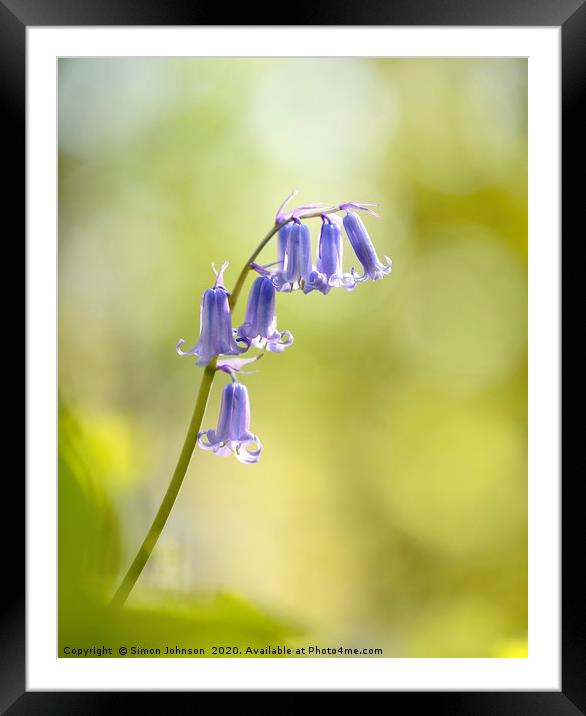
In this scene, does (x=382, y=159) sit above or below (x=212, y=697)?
above

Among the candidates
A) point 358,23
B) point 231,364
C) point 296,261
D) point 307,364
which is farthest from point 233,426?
point 358,23

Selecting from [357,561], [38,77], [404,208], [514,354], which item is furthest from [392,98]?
[357,561]

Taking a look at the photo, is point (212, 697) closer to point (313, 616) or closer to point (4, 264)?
point (313, 616)

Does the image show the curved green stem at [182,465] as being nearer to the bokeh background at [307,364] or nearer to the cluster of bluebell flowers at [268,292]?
the cluster of bluebell flowers at [268,292]

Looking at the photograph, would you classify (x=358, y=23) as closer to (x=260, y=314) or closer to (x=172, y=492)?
(x=260, y=314)

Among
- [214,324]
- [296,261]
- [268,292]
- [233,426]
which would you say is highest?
[296,261]

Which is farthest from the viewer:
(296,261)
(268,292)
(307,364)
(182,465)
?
(307,364)
